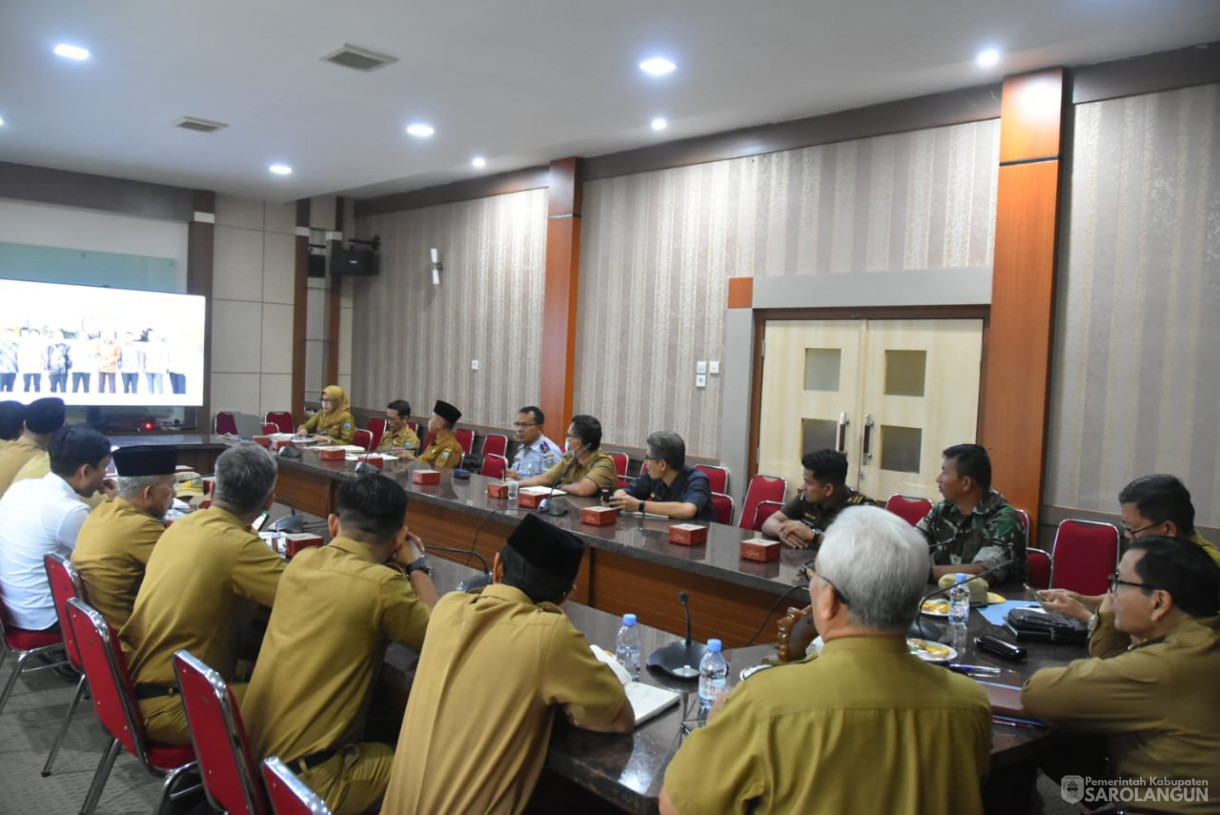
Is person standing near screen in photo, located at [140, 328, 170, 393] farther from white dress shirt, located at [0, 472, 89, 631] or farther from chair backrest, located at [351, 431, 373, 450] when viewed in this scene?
white dress shirt, located at [0, 472, 89, 631]

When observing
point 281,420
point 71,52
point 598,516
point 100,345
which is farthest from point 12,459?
point 281,420

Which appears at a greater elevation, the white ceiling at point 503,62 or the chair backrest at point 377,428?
the white ceiling at point 503,62

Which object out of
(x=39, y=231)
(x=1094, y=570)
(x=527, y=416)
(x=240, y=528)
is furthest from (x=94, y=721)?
(x=39, y=231)

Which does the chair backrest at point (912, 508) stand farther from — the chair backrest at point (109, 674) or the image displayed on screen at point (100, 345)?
the image displayed on screen at point (100, 345)

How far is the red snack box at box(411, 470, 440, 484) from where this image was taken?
5.11 meters

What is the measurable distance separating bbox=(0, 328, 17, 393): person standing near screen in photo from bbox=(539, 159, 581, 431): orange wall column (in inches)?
199

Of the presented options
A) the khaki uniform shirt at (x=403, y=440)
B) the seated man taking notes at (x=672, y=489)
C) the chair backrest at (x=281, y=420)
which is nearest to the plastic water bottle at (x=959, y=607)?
the seated man taking notes at (x=672, y=489)

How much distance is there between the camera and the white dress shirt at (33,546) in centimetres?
318

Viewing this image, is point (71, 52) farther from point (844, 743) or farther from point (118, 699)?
point (844, 743)

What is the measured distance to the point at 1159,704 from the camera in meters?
1.74

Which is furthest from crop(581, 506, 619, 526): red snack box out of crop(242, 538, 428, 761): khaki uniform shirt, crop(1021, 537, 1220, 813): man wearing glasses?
crop(1021, 537, 1220, 813): man wearing glasses

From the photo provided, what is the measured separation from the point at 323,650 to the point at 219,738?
0.28 meters

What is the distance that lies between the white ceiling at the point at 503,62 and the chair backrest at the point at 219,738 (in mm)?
3249

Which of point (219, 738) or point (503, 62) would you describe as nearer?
point (219, 738)
